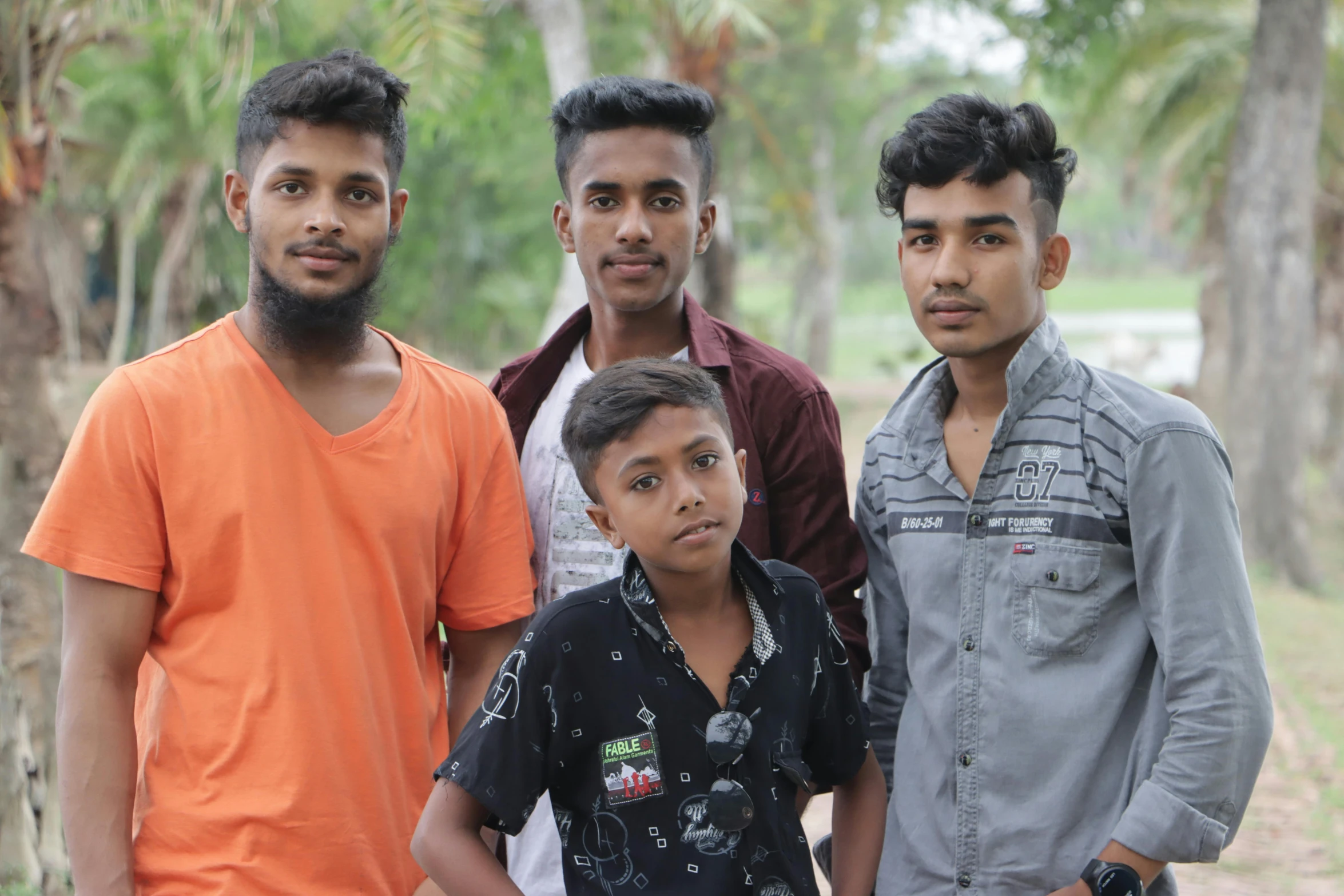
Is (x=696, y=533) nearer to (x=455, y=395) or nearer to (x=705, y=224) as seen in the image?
A: (x=455, y=395)

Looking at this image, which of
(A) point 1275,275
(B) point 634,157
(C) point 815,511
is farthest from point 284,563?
(A) point 1275,275

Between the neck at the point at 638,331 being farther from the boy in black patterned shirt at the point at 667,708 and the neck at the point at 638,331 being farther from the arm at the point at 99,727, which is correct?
the arm at the point at 99,727

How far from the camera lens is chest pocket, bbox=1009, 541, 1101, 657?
2.32m

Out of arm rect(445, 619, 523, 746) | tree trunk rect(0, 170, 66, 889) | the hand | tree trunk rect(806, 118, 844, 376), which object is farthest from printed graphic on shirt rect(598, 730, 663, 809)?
tree trunk rect(806, 118, 844, 376)

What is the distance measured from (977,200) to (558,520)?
111 centimetres

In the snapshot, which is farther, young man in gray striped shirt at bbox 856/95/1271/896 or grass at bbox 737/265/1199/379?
grass at bbox 737/265/1199/379

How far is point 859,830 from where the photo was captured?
2.35 metres

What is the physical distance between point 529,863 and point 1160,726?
4.21 ft

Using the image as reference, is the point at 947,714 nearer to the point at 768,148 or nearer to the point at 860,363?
the point at 768,148

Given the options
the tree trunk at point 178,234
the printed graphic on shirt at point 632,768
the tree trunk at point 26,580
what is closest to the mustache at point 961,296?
the printed graphic on shirt at point 632,768

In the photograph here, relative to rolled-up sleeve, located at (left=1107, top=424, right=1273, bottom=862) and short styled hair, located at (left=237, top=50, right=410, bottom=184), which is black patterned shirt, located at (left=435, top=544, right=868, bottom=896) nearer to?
rolled-up sleeve, located at (left=1107, top=424, right=1273, bottom=862)

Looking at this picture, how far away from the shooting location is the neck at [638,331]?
9.64ft

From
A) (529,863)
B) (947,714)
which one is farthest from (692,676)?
(529,863)

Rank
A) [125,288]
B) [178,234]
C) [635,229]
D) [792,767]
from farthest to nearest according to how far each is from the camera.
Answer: [125,288], [178,234], [635,229], [792,767]
